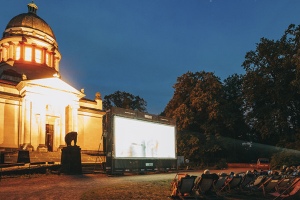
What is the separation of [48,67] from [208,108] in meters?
26.4

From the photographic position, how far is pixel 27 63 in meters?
52.4

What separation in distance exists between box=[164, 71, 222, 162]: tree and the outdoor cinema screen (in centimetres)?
1655

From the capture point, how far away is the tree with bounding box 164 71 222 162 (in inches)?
1778

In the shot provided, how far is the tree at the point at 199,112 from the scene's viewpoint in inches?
1778

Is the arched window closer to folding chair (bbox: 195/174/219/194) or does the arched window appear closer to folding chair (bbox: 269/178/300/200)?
folding chair (bbox: 195/174/219/194)

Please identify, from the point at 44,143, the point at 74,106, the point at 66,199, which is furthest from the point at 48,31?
the point at 66,199

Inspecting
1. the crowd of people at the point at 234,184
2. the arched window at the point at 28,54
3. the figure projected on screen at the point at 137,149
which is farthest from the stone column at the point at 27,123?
the crowd of people at the point at 234,184

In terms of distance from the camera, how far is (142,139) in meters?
25.4

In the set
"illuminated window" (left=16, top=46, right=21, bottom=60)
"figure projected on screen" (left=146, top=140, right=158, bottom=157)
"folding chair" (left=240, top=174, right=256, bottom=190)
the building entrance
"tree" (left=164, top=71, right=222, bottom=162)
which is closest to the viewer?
"folding chair" (left=240, top=174, right=256, bottom=190)

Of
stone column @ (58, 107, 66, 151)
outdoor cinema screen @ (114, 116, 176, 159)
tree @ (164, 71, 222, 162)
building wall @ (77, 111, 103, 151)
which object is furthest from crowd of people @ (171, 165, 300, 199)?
building wall @ (77, 111, 103, 151)

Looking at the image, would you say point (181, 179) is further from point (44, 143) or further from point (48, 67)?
point (48, 67)

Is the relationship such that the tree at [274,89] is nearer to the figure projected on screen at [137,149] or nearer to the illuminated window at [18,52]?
the figure projected on screen at [137,149]

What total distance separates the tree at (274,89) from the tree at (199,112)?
4.31 meters

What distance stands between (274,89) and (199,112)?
35.5 ft
